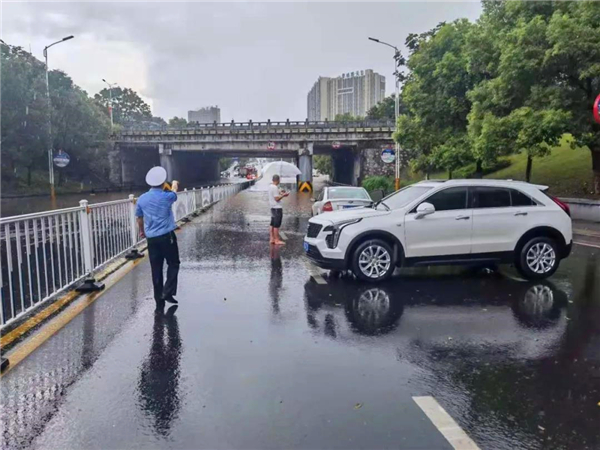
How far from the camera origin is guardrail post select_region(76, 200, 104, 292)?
781 cm

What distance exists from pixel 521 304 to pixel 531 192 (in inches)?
101

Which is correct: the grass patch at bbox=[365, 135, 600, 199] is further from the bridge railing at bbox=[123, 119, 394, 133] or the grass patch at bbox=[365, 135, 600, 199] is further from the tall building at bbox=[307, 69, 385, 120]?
the tall building at bbox=[307, 69, 385, 120]

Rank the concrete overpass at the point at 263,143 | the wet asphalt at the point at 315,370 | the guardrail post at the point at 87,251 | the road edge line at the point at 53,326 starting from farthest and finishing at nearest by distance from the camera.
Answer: the concrete overpass at the point at 263,143, the guardrail post at the point at 87,251, the road edge line at the point at 53,326, the wet asphalt at the point at 315,370

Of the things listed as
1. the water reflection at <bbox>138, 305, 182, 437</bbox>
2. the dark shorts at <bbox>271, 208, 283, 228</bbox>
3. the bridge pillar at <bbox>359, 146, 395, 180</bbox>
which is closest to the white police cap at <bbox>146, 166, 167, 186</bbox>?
the water reflection at <bbox>138, 305, 182, 437</bbox>

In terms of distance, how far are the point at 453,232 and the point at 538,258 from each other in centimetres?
156

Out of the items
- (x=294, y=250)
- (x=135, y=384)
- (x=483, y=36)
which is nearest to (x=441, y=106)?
(x=483, y=36)

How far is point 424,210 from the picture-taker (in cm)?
837

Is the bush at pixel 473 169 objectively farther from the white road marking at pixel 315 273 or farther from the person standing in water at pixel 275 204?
the white road marking at pixel 315 273

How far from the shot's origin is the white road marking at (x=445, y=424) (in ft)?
11.6

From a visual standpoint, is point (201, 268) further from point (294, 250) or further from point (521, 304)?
point (521, 304)

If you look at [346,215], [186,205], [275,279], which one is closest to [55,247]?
[275,279]

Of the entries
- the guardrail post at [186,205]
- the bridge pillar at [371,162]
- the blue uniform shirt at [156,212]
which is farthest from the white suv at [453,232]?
the bridge pillar at [371,162]

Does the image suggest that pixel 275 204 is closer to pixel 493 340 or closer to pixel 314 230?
pixel 314 230

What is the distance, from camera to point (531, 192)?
8.89m
